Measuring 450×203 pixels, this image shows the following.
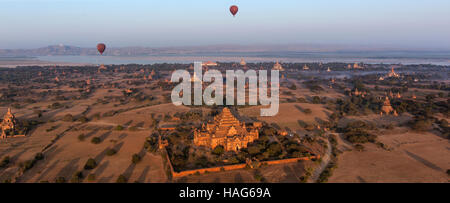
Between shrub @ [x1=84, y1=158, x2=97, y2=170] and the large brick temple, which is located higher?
the large brick temple

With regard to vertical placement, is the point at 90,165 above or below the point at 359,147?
below

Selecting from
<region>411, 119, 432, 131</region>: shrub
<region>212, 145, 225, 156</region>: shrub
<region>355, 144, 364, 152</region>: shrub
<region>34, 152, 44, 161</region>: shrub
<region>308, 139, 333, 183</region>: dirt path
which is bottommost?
<region>308, 139, 333, 183</region>: dirt path

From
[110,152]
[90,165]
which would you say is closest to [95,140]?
[110,152]

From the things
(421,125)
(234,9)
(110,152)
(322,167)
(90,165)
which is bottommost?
(322,167)

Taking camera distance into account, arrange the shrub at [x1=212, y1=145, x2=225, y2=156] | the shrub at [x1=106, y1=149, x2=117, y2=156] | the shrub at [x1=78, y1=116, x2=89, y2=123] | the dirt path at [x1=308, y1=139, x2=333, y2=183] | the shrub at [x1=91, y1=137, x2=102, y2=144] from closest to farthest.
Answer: the dirt path at [x1=308, y1=139, x2=333, y2=183]
the shrub at [x1=212, y1=145, x2=225, y2=156]
the shrub at [x1=106, y1=149, x2=117, y2=156]
the shrub at [x1=91, y1=137, x2=102, y2=144]
the shrub at [x1=78, y1=116, x2=89, y2=123]

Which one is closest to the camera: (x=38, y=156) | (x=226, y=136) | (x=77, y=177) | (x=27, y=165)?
(x=77, y=177)

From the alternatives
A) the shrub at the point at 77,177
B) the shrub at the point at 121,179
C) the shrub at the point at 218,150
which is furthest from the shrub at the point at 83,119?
the shrub at the point at 218,150

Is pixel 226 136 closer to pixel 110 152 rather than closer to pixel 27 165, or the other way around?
pixel 110 152

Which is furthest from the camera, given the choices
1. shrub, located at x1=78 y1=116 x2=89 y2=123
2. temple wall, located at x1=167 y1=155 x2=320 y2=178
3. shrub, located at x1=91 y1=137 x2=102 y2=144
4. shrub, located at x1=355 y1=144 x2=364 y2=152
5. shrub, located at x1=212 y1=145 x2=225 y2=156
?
shrub, located at x1=78 y1=116 x2=89 y2=123

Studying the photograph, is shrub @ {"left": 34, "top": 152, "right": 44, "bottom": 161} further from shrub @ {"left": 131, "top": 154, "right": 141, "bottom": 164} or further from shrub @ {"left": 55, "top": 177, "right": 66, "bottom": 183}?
shrub @ {"left": 131, "top": 154, "right": 141, "bottom": 164}

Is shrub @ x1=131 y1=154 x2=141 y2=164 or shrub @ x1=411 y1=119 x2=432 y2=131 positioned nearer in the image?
shrub @ x1=131 y1=154 x2=141 y2=164

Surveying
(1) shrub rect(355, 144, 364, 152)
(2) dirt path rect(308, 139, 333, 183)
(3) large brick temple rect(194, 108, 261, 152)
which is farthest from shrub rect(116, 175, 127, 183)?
(1) shrub rect(355, 144, 364, 152)

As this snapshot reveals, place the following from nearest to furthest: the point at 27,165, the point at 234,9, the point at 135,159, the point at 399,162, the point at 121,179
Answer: the point at 121,179 → the point at 27,165 → the point at 135,159 → the point at 399,162 → the point at 234,9

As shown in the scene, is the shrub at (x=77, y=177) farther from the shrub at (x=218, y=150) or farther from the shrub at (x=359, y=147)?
the shrub at (x=359, y=147)
